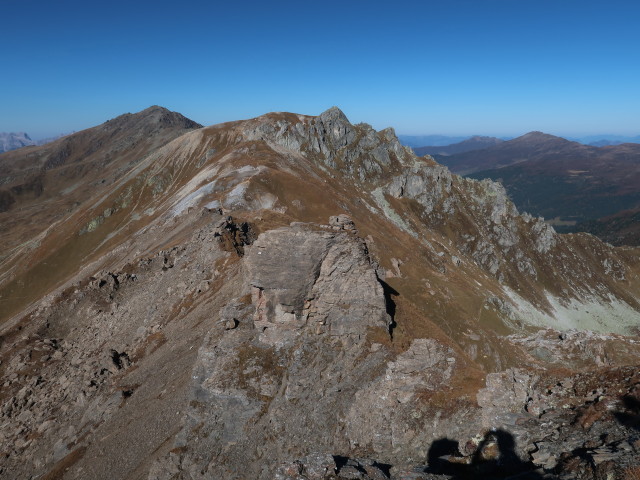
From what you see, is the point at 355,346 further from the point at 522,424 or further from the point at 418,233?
the point at 418,233

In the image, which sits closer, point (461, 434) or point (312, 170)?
point (461, 434)

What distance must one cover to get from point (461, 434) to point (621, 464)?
37.0 feet

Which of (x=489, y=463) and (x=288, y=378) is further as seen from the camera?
(x=288, y=378)

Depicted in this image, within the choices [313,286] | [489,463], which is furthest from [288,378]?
[489,463]

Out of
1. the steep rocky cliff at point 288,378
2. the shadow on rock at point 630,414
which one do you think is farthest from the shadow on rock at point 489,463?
the shadow on rock at point 630,414

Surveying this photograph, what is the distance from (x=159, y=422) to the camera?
106 feet

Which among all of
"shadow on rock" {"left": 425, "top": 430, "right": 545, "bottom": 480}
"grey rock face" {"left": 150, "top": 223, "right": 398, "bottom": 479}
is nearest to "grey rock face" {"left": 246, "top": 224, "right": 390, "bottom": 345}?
"grey rock face" {"left": 150, "top": 223, "right": 398, "bottom": 479}

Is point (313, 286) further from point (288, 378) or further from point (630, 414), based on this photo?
point (630, 414)

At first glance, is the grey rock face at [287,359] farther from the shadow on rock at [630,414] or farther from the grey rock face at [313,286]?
the shadow on rock at [630,414]

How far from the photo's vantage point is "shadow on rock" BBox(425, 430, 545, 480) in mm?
18914

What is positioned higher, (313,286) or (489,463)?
(313,286)

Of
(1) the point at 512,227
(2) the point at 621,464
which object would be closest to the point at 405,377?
(2) the point at 621,464

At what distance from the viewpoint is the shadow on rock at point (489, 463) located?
62.1 ft

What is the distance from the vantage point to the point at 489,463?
20.2m
